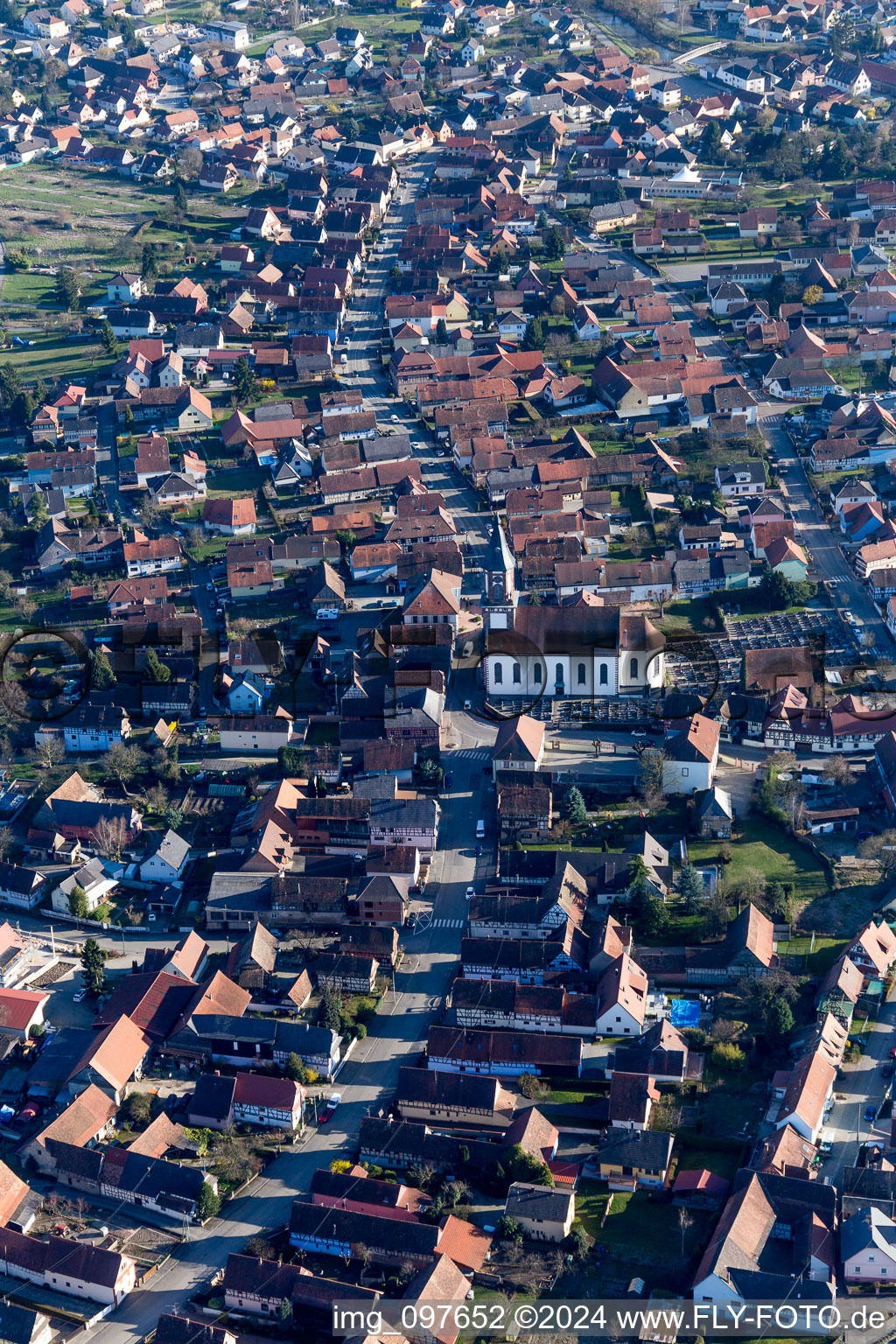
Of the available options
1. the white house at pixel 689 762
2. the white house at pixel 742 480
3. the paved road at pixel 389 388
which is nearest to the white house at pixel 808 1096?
the white house at pixel 689 762

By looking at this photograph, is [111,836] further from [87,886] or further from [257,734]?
[257,734]

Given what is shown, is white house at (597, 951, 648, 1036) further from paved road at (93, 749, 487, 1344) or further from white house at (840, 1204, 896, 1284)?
white house at (840, 1204, 896, 1284)

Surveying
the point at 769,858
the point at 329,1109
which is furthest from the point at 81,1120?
the point at 769,858

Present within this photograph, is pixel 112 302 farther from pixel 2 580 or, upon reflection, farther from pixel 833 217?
pixel 833 217

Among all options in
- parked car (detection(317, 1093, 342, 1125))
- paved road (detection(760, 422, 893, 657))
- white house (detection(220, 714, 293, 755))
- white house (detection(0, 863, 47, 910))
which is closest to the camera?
parked car (detection(317, 1093, 342, 1125))

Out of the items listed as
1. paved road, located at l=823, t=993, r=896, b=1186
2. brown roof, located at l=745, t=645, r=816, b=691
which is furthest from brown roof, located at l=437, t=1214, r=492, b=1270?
brown roof, located at l=745, t=645, r=816, b=691

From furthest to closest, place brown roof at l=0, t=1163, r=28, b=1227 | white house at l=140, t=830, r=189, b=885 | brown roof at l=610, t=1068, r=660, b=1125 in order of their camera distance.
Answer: white house at l=140, t=830, r=189, b=885 < brown roof at l=610, t=1068, r=660, b=1125 < brown roof at l=0, t=1163, r=28, b=1227
